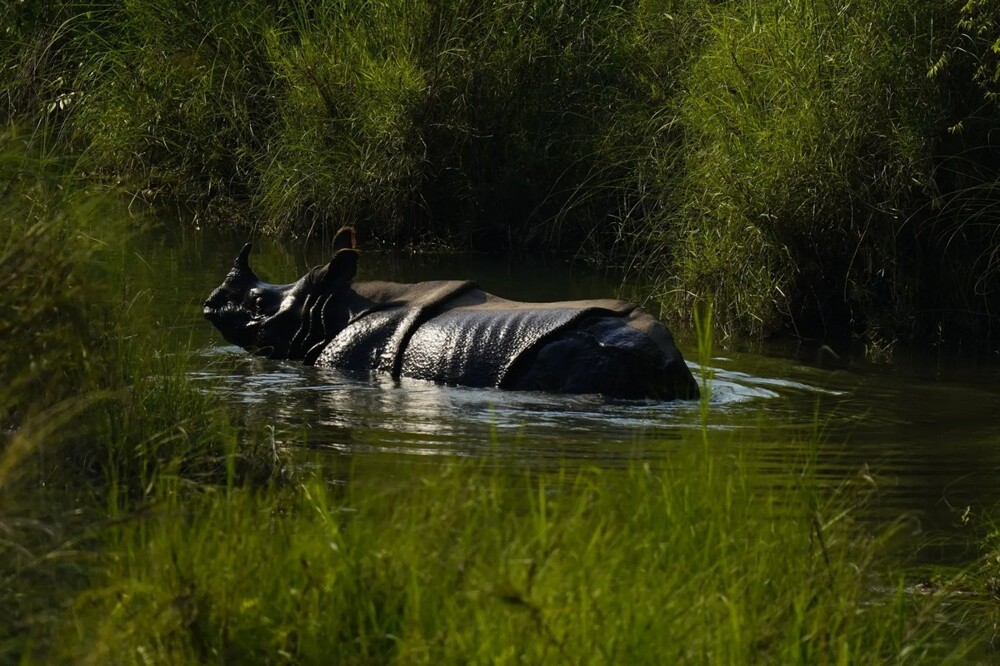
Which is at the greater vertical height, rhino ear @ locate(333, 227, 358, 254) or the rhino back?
rhino ear @ locate(333, 227, 358, 254)

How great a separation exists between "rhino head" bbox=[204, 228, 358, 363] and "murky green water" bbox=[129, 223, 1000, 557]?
0.17 metres

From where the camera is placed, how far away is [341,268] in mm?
9859

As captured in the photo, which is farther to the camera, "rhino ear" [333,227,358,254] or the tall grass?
"rhino ear" [333,227,358,254]

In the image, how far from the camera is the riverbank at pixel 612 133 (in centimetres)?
1115

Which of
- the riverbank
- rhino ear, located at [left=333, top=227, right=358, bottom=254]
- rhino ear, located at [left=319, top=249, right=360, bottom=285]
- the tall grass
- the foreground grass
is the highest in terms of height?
the riverbank

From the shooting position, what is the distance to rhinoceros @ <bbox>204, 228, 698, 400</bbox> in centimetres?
856

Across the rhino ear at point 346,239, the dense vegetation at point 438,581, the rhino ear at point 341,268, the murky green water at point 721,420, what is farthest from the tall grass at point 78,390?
the rhino ear at point 346,239

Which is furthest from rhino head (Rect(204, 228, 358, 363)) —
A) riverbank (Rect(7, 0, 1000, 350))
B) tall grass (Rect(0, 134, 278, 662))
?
tall grass (Rect(0, 134, 278, 662))

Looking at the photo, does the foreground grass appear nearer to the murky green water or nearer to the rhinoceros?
the murky green water

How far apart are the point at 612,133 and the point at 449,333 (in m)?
6.28

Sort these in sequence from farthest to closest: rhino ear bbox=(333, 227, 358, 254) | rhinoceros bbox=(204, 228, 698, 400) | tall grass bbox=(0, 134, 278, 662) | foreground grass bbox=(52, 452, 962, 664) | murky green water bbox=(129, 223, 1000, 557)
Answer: rhino ear bbox=(333, 227, 358, 254)
rhinoceros bbox=(204, 228, 698, 400)
murky green water bbox=(129, 223, 1000, 557)
tall grass bbox=(0, 134, 278, 662)
foreground grass bbox=(52, 452, 962, 664)

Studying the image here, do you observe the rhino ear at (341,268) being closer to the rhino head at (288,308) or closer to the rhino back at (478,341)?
the rhino head at (288,308)

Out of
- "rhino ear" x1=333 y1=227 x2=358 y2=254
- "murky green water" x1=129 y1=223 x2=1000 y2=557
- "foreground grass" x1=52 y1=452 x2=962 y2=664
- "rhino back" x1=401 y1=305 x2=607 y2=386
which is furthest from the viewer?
"rhino ear" x1=333 y1=227 x2=358 y2=254

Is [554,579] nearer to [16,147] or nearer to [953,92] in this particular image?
[16,147]
